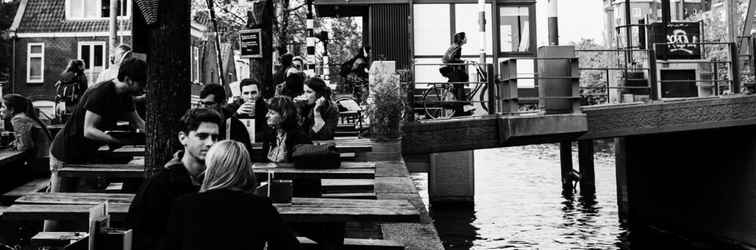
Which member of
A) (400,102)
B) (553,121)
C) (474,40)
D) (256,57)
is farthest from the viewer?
(474,40)

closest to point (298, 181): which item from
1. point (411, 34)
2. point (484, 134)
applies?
point (484, 134)

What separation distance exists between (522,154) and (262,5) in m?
40.9

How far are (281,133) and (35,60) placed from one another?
31160 millimetres

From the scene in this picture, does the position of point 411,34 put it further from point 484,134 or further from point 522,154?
point 522,154

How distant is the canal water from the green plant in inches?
250

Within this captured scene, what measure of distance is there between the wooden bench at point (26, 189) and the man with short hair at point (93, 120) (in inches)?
105

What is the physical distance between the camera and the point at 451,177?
22.8 m

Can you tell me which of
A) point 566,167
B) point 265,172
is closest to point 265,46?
point 265,172

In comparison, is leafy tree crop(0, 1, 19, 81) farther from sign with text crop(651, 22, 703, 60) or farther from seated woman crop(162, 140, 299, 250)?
seated woman crop(162, 140, 299, 250)

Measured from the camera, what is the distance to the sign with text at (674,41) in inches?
632

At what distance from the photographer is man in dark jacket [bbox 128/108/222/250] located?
143 inches

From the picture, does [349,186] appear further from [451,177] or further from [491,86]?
[451,177]

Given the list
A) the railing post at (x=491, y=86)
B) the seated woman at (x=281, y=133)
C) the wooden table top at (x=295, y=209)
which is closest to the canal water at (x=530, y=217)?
the railing post at (x=491, y=86)

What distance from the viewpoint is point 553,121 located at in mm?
13359
